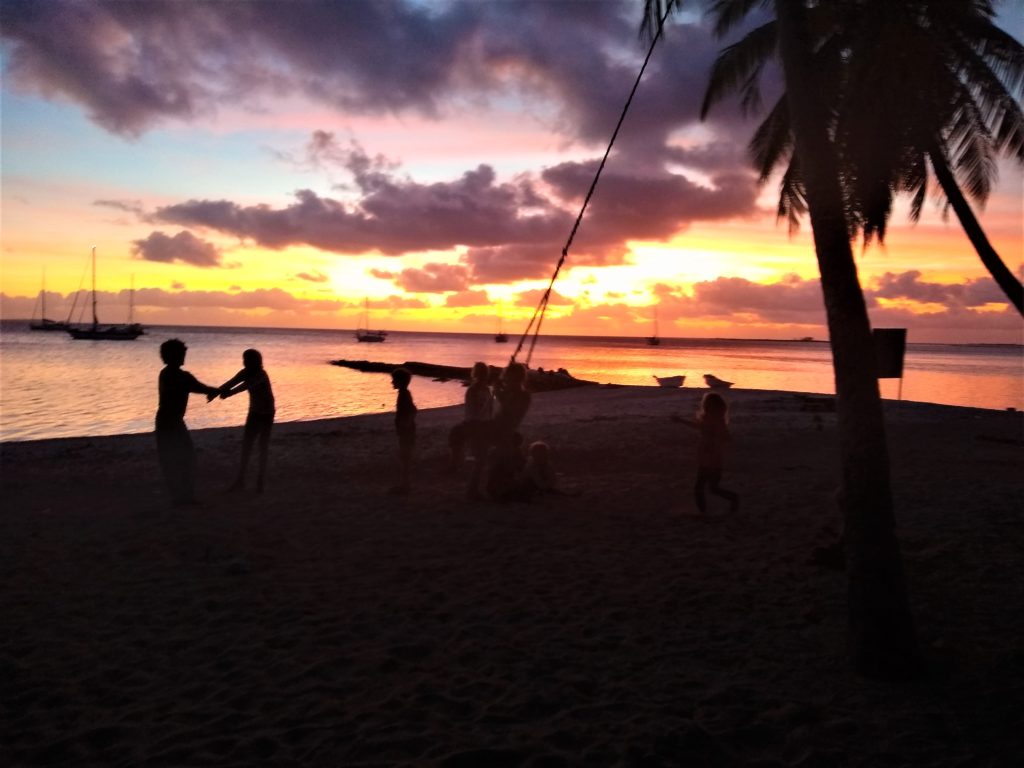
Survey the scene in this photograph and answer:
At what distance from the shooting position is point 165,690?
430 centimetres

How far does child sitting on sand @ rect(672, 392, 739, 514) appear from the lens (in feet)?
27.5

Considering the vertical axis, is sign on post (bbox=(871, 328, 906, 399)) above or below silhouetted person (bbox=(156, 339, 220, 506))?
above

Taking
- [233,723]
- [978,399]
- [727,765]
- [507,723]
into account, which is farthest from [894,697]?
[978,399]

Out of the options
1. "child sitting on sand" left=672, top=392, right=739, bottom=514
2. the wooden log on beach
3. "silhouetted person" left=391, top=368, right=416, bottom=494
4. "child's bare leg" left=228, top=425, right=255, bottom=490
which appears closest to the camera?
"child sitting on sand" left=672, top=392, right=739, bottom=514

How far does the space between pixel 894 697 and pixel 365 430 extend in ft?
48.8

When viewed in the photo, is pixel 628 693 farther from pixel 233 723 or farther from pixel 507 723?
pixel 233 723

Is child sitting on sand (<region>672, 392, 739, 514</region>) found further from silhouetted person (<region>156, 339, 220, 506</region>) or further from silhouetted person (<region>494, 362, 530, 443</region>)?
silhouetted person (<region>156, 339, 220, 506</region>)

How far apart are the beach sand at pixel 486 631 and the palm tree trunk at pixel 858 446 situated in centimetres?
25

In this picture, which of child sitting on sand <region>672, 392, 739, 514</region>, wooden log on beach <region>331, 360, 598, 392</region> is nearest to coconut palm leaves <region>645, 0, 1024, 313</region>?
child sitting on sand <region>672, 392, 739, 514</region>

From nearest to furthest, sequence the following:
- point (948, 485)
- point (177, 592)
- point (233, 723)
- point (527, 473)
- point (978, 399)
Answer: point (233, 723) → point (177, 592) → point (527, 473) → point (948, 485) → point (978, 399)

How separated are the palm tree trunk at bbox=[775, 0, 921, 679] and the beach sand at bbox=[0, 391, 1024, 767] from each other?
253 mm

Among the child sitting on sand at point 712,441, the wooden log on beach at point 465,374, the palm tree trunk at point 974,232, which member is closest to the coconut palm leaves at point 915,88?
the palm tree trunk at point 974,232

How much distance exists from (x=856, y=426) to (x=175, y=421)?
751cm

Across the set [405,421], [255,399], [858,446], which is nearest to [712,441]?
[858,446]
